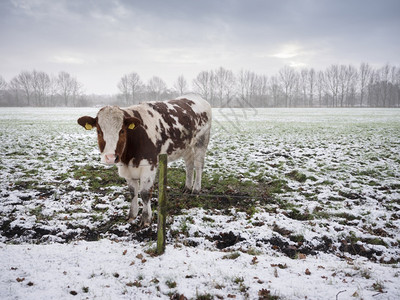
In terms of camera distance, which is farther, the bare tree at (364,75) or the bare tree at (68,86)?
the bare tree at (68,86)

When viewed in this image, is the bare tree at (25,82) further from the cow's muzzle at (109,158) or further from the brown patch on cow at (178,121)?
the cow's muzzle at (109,158)

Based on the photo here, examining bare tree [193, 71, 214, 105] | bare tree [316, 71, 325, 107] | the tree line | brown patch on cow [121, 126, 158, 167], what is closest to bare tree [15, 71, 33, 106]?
the tree line

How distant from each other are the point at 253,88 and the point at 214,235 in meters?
91.3

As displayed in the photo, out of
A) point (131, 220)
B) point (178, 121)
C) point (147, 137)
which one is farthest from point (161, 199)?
point (178, 121)

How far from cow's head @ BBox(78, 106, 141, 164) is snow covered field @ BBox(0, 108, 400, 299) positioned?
1607 millimetres

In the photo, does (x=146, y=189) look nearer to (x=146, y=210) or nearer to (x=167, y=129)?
(x=146, y=210)

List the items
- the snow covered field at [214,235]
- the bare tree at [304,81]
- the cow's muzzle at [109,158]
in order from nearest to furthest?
the snow covered field at [214,235], the cow's muzzle at [109,158], the bare tree at [304,81]

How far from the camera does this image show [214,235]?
4.61 metres

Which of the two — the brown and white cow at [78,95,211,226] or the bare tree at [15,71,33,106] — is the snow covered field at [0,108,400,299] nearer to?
the brown and white cow at [78,95,211,226]

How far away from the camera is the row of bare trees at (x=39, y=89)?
3401 inches

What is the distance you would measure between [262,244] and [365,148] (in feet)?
33.9

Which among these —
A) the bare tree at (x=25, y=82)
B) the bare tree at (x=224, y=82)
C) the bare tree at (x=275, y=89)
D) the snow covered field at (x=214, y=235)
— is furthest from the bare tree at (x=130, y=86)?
the snow covered field at (x=214, y=235)

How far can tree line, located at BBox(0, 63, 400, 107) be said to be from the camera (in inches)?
3049

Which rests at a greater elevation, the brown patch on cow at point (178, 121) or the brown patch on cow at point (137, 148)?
the brown patch on cow at point (178, 121)
